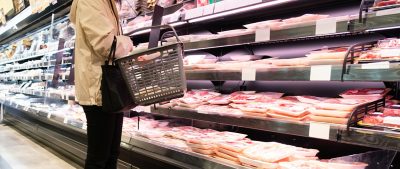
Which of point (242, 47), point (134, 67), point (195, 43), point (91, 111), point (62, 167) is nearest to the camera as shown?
point (134, 67)

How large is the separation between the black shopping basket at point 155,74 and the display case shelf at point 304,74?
1.54 ft

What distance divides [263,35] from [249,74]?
0.24 metres

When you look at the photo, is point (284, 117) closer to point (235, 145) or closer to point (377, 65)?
point (235, 145)

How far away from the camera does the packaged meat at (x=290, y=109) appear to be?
174 cm

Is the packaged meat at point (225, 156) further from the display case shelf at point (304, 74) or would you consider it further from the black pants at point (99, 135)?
the black pants at point (99, 135)

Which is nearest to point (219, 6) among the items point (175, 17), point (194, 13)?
point (194, 13)

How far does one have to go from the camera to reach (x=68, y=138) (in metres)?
3.85

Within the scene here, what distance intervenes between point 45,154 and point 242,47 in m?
2.90

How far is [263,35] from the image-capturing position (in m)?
1.94

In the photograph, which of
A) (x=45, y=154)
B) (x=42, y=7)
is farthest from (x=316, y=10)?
(x=42, y=7)

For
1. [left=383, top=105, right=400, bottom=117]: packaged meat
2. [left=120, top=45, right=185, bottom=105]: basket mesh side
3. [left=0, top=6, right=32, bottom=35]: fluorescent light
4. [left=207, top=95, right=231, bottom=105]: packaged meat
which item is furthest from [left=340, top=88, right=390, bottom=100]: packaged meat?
[left=0, top=6, right=32, bottom=35]: fluorescent light

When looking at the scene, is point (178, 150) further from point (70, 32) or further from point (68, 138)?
point (70, 32)

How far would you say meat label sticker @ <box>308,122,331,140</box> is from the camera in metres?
1.52

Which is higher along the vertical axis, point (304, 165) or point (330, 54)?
point (330, 54)
